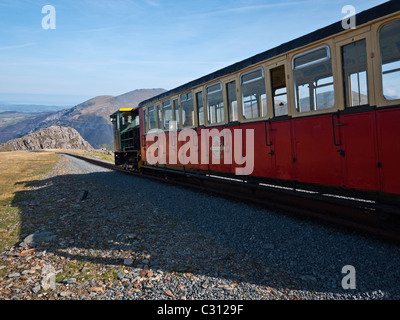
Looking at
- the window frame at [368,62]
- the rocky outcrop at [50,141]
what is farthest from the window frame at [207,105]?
the rocky outcrop at [50,141]

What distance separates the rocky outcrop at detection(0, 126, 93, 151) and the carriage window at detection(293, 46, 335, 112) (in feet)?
417

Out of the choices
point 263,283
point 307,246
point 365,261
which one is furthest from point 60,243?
point 365,261

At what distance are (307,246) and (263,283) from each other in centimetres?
130

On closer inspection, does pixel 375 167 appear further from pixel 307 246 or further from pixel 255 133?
pixel 255 133

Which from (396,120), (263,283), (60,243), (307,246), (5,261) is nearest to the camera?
(263,283)

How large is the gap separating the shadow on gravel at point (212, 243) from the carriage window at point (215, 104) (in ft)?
7.90

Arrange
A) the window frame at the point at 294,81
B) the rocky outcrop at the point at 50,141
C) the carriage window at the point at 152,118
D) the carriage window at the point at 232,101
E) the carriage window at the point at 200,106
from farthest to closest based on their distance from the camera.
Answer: the rocky outcrop at the point at 50,141, the carriage window at the point at 152,118, the carriage window at the point at 200,106, the carriage window at the point at 232,101, the window frame at the point at 294,81

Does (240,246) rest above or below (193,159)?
below

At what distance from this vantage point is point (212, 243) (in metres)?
4.93

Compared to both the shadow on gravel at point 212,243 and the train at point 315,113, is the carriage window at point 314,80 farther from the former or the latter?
the shadow on gravel at point 212,243

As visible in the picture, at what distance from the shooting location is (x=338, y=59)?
16.3 feet

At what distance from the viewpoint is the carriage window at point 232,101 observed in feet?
25.0

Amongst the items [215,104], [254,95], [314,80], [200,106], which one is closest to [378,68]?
[314,80]
